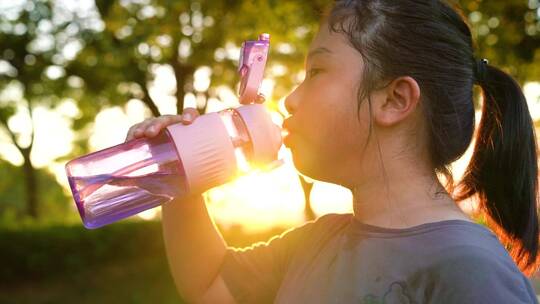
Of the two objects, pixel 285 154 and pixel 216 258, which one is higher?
pixel 285 154

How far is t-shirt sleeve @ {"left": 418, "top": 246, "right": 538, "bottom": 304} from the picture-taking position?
123 cm

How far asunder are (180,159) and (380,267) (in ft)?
1.85

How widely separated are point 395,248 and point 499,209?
508mm

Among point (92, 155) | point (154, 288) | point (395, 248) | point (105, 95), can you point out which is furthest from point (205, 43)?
point (395, 248)

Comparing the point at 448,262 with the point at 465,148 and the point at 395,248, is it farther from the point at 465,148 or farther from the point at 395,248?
the point at 465,148

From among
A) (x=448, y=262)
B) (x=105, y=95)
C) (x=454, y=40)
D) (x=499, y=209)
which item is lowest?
(x=105, y=95)

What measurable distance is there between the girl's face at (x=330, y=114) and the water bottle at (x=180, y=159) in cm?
11

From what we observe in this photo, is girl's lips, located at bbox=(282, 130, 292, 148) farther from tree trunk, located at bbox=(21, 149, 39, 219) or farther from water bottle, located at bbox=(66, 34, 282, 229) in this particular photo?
tree trunk, located at bbox=(21, 149, 39, 219)

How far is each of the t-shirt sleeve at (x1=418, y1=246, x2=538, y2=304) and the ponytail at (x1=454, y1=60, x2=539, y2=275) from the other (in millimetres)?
496

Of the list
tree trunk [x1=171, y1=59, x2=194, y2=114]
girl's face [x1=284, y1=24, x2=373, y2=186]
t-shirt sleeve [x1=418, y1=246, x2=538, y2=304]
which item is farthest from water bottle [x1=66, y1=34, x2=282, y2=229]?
tree trunk [x1=171, y1=59, x2=194, y2=114]

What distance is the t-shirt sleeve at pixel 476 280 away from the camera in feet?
4.04

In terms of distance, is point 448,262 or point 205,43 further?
point 205,43

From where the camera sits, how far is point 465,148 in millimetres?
1735

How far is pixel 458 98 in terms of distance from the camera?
1.64m
